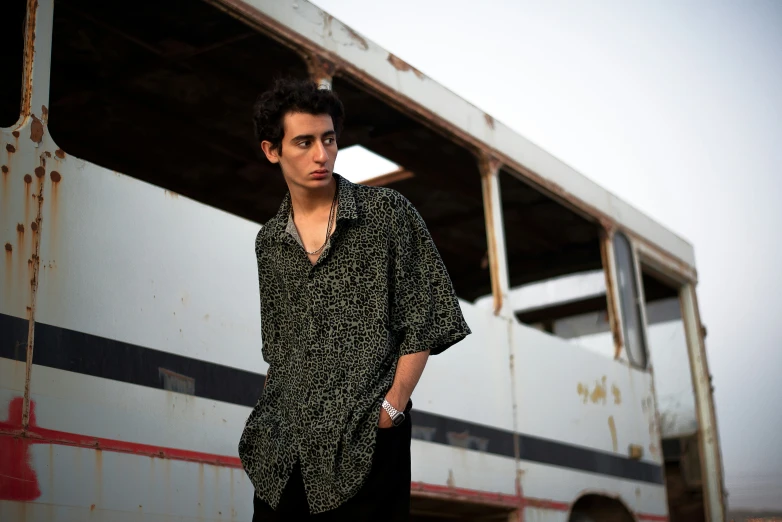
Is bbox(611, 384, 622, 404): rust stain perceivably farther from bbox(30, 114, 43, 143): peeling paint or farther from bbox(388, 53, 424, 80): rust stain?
bbox(30, 114, 43, 143): peeling paint

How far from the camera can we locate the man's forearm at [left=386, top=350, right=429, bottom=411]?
6.91 ft

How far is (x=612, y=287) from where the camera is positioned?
6535 millimetres

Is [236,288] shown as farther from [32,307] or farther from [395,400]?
[395,400]

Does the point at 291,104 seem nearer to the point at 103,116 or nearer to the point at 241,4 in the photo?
the point at 241,4

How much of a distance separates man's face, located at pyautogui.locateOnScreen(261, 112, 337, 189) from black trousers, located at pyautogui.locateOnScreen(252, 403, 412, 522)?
2.02 feet

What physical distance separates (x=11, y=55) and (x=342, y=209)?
10.3 ft

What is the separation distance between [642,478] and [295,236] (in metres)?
4.59

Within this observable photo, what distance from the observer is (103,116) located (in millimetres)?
5719

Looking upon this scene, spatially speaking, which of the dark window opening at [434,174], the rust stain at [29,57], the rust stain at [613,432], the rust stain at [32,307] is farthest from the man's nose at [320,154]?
the rust stain at [613,432]

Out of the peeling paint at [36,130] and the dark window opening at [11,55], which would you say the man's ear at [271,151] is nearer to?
the peeling paint at [36,130]

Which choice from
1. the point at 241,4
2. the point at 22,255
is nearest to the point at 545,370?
the point at 241,4

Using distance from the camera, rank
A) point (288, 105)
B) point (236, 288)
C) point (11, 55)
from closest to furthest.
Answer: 1. point (288, 105)
2. point (236, 288)
3. point (11, 55)

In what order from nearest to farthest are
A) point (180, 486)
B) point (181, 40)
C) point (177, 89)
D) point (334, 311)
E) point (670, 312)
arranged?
point (334, 311)
point (180, 486)
point (181, 40)
point (177, 89)
point (670, 312)

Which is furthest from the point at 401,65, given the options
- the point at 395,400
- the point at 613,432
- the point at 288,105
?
the point at 395,400
